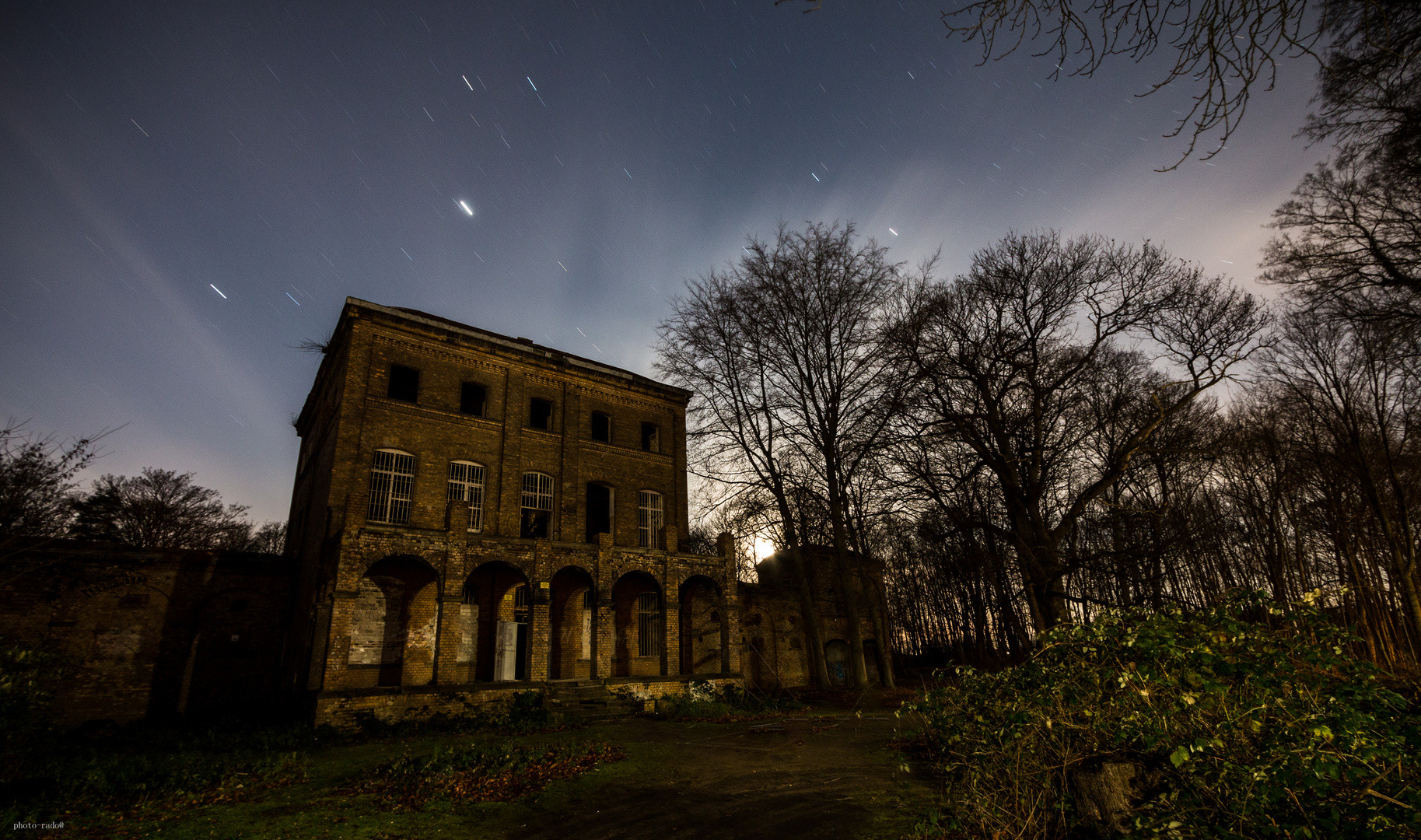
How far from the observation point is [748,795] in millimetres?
7684

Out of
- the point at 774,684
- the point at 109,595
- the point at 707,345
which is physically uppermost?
the point at 707,345

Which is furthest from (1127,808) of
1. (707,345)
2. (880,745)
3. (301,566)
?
(301,566)

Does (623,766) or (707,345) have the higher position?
(707,345)

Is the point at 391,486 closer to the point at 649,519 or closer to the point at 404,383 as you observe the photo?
the point at 404,383

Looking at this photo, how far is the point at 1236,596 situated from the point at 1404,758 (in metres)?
1.46

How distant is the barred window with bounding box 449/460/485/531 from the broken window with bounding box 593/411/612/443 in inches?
189

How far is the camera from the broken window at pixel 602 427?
2366cm

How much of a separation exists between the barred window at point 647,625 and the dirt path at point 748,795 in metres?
10.2

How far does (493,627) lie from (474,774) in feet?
36.2

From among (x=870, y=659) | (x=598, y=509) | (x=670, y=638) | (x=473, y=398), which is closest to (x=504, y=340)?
(x=473, y=398)

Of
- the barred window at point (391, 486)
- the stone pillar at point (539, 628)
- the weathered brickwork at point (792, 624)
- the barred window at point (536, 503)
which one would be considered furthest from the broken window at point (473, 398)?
the weathered brickwork at point (792, 624)

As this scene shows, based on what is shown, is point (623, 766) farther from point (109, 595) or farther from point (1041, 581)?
point (109, 595)

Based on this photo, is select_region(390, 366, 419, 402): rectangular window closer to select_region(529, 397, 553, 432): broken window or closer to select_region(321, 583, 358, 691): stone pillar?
select_region(529, 397, 553, 432): broken window

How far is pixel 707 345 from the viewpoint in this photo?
22719 mm
